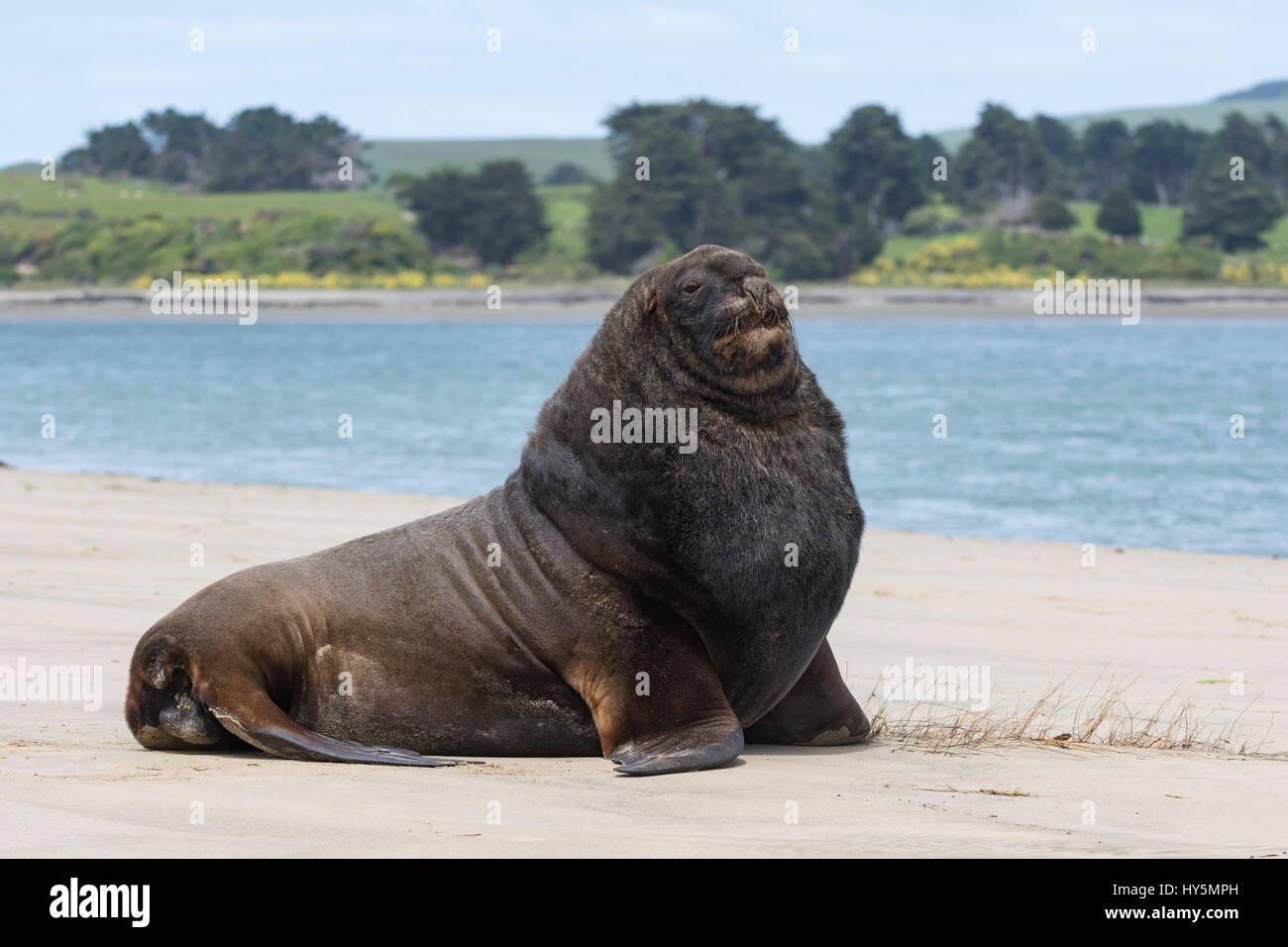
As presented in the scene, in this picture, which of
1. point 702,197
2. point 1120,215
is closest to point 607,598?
point 702,197

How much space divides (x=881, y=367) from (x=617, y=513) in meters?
53.5

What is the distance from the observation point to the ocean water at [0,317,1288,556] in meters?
20.5

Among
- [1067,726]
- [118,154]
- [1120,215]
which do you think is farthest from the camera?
[118,154]

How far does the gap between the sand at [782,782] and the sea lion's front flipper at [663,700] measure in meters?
0.12

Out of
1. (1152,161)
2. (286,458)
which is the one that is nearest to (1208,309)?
(1152,161)

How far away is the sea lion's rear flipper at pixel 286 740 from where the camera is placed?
17.9ft

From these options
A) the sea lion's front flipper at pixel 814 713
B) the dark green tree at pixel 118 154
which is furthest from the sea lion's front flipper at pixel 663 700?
the dark green tree at pixel 118 154

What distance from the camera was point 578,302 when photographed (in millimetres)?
96500

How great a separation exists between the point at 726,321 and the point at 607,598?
1.00 meters

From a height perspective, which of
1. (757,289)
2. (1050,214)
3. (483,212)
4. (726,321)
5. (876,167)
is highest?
(876,167)

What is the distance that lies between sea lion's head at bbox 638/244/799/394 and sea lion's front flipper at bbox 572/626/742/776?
881 mm

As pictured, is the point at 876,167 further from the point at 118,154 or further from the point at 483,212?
the point at 118,154

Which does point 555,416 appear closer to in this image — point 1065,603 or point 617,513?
point 617,513

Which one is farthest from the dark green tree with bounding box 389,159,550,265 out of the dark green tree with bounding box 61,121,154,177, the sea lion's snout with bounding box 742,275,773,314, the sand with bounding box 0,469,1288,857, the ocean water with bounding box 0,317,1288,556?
the sea lion's snout with bounding box 742,275,773,314
